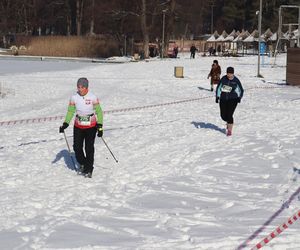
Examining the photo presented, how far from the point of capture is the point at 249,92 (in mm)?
23188

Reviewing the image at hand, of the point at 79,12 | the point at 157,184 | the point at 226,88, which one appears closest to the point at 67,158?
the point at 157,184

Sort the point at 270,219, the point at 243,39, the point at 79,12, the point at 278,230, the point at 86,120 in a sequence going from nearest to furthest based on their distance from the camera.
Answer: the point at 278,230 < the point at 270,219 < the point at 86,120 < the point at 243,39 < the point at 79,12

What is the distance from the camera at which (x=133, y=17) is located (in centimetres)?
6881

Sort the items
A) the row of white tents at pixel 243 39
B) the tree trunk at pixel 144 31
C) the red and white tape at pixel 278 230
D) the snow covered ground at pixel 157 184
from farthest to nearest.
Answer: the tree trunk at pixel 144 31 < the row of white tents at pixel 243 39 < the snow covered ground at pixel 157 184 < the red and white tape at pixel 278 230

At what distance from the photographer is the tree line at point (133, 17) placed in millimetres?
67562

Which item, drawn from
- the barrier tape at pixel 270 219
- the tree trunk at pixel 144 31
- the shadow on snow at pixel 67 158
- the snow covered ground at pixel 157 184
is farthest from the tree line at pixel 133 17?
the barrier tape at pixel 270 219

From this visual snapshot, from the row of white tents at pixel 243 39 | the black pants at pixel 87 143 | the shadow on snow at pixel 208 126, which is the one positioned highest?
the row of white tents at pixel 243 39

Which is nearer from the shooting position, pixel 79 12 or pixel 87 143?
pixel 87 143

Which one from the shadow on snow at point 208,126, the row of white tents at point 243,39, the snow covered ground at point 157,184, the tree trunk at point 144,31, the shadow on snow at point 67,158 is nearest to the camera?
the snow covered ground at point 157,184

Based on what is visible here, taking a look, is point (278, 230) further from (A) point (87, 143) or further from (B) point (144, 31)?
(B) point (144, 31)

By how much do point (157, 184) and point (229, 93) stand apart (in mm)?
4614

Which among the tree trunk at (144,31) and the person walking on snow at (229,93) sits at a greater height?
the tree trunk at (144,31)

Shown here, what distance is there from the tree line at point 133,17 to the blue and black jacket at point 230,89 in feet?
163

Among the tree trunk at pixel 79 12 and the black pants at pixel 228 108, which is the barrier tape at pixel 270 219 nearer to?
the black pants at pixel 228 108
